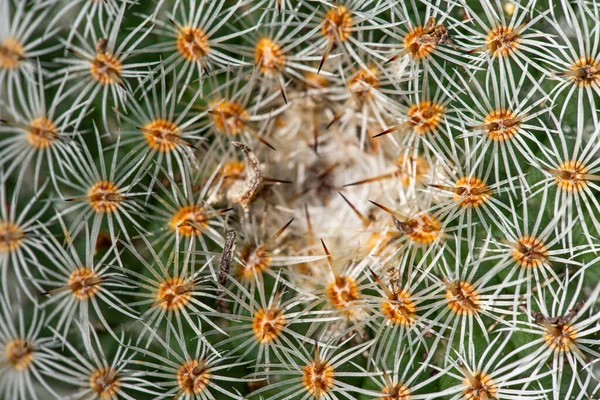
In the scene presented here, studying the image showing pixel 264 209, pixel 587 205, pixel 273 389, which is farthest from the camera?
pixel 264 209

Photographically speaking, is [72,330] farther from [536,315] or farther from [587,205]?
[587,205]

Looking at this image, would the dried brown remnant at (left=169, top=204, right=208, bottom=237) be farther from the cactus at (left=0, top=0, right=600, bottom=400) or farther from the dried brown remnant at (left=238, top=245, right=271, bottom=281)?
the dried brown remnant at (left=238, top=245, right=271, bottom=281)

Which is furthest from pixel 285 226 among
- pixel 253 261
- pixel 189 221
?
pixel 189 221

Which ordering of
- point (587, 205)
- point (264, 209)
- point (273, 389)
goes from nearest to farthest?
1. point (587, 205)
2. point (273, 389)
3. point (264, 209)

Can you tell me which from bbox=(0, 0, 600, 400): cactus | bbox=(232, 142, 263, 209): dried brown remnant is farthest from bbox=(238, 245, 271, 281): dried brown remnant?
bbox=(232, 142, 263, 209): dried brown remnant

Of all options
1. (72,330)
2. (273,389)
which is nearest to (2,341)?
(72,330)

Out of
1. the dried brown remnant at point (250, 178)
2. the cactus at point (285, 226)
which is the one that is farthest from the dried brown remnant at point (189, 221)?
the dried brown remnant at point (250, 178)

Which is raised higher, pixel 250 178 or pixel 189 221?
pixel 250 178

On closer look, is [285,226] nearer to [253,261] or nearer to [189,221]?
[253,261]

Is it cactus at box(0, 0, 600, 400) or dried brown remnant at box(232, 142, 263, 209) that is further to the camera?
dried brown remnant at box(232, 142, 263, 209)

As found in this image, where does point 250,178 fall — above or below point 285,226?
above

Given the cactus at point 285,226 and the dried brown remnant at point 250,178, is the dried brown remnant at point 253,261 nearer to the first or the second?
the cactus at point 285,226
